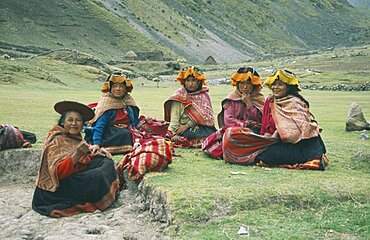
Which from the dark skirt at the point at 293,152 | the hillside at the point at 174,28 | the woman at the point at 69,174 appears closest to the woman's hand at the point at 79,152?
the woman at the point at 69,174

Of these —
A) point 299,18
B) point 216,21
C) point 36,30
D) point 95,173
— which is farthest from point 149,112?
point 299,18

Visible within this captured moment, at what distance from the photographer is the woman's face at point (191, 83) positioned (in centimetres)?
884

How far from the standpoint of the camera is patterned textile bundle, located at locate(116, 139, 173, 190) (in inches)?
261

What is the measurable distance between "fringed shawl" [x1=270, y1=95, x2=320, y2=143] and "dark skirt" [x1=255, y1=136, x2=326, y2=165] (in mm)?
128

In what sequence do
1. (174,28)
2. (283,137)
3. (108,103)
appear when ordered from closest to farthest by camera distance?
(283,137), (108,103), (174,28)

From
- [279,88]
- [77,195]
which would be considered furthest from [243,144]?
[77,195]

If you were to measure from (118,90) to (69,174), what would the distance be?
242 centimetres

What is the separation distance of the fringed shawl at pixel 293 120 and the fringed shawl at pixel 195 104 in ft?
5.84

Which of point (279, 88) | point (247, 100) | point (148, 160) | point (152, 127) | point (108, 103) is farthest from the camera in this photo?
point (152, 127)

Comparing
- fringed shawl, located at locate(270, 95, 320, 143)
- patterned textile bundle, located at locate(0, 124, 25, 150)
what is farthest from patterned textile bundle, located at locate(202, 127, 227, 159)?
patterned textile bundle, located at locate(0, 124, 25, 150)

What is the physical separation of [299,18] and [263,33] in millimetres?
26282

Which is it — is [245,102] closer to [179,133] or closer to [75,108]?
[179,133]

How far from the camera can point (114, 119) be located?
8.17 metres

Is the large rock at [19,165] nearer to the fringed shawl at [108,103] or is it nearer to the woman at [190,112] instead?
the fringed shawl at [108,103]
